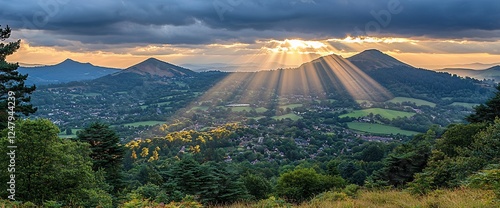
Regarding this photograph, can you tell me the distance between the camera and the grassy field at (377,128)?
316ft

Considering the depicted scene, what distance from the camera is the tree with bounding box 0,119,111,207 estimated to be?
12.4 metres

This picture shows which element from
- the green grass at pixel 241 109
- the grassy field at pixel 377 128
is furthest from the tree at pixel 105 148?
the green grass at pixel 241 109

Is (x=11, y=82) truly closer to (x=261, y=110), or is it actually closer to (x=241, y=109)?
(x=261, y=110)

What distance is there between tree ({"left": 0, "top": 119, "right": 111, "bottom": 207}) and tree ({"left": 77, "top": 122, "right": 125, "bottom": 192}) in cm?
936

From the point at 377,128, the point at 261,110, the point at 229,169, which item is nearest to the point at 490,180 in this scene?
the point at 229,169

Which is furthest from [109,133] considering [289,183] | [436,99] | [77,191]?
[436,99]

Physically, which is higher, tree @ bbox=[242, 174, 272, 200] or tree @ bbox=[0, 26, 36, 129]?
tree @ bbox=[0, 26, 36, 129]

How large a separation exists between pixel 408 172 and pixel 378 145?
40.2 m

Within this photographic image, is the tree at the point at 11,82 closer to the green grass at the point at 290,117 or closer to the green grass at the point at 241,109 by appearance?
the green grass at the point at 290,117

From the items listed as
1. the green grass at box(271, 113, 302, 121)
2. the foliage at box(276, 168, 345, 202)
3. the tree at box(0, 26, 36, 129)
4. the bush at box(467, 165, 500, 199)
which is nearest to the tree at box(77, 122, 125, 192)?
the tree at box(0, 26, 36, 129)

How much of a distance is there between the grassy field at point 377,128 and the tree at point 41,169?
92912 millimetres

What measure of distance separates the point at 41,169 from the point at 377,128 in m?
100

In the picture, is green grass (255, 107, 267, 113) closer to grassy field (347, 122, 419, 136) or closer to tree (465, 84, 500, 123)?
grassy field (347, 122, 419, 136)

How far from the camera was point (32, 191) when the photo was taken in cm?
1268
